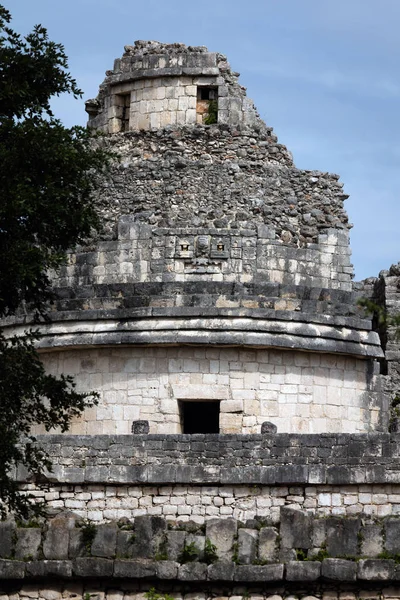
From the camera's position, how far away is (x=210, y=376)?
24.9 m

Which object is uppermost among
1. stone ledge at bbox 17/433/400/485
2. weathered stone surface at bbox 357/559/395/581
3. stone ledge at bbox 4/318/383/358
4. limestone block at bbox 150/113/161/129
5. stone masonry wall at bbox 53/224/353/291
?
limestone block at bbox 150/113/161/129

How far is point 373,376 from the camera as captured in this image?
85.1 ft

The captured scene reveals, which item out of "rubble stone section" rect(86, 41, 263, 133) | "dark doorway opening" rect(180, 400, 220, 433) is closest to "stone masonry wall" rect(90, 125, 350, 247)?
"rubble stone section" rect(86, 41, 263, 133)

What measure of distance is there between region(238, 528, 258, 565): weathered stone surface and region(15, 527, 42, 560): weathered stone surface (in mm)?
2464

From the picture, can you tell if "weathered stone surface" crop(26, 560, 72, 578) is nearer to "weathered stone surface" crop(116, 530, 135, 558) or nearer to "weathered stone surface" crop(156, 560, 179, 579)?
"weathered stone surface" crop(116, 530, 135, 558)

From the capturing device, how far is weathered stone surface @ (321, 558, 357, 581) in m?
18.0

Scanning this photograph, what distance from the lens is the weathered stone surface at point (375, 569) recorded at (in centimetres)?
1792

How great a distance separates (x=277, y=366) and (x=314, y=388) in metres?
0.73

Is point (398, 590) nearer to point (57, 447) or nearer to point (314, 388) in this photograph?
point (57, 447)

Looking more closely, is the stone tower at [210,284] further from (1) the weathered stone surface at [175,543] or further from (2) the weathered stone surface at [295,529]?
(2) the weathered stone surface at [295,529]

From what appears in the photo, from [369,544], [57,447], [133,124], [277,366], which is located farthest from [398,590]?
[133,124]

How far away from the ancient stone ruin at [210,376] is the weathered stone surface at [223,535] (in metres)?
0.03

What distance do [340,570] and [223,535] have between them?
1.43m

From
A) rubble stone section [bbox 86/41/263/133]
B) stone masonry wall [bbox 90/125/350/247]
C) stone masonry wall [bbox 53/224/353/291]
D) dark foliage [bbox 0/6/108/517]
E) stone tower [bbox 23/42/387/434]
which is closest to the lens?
dark foliage [bbox 0/6/108/517]
